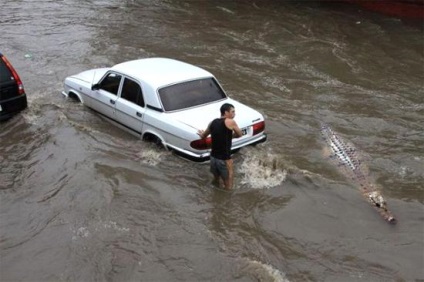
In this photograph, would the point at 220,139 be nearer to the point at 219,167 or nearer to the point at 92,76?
the point at 219,167

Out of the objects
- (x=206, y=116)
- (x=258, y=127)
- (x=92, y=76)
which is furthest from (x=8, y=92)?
(x=258, y=127)

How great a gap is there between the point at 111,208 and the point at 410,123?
6859 mm

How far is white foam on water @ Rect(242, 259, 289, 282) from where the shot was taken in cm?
564

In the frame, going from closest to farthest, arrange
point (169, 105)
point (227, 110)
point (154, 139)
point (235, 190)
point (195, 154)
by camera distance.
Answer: point (227, 110), point (235, 190), point (195, 154), point (169, 105), point (154, 139)

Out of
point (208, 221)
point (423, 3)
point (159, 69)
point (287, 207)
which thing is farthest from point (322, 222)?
point (423, 3)

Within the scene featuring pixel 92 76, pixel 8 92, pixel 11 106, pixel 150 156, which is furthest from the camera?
pixel 92 76

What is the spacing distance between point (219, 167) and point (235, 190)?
59cm

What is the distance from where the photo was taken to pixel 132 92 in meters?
8.57

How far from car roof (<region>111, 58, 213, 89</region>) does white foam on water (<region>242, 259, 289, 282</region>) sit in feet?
11.9

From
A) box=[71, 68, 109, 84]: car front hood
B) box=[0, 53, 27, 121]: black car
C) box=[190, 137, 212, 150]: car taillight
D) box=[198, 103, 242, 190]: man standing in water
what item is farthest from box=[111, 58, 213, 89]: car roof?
box=[0, 53, 27, 121]: black car

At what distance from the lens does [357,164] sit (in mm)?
8391

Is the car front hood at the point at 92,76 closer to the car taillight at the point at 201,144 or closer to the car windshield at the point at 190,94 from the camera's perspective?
the car windshield at the point at 190,94

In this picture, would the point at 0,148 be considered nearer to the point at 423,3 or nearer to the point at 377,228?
the point at 377,228

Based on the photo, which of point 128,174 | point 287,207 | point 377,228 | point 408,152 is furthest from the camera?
point 408,152
